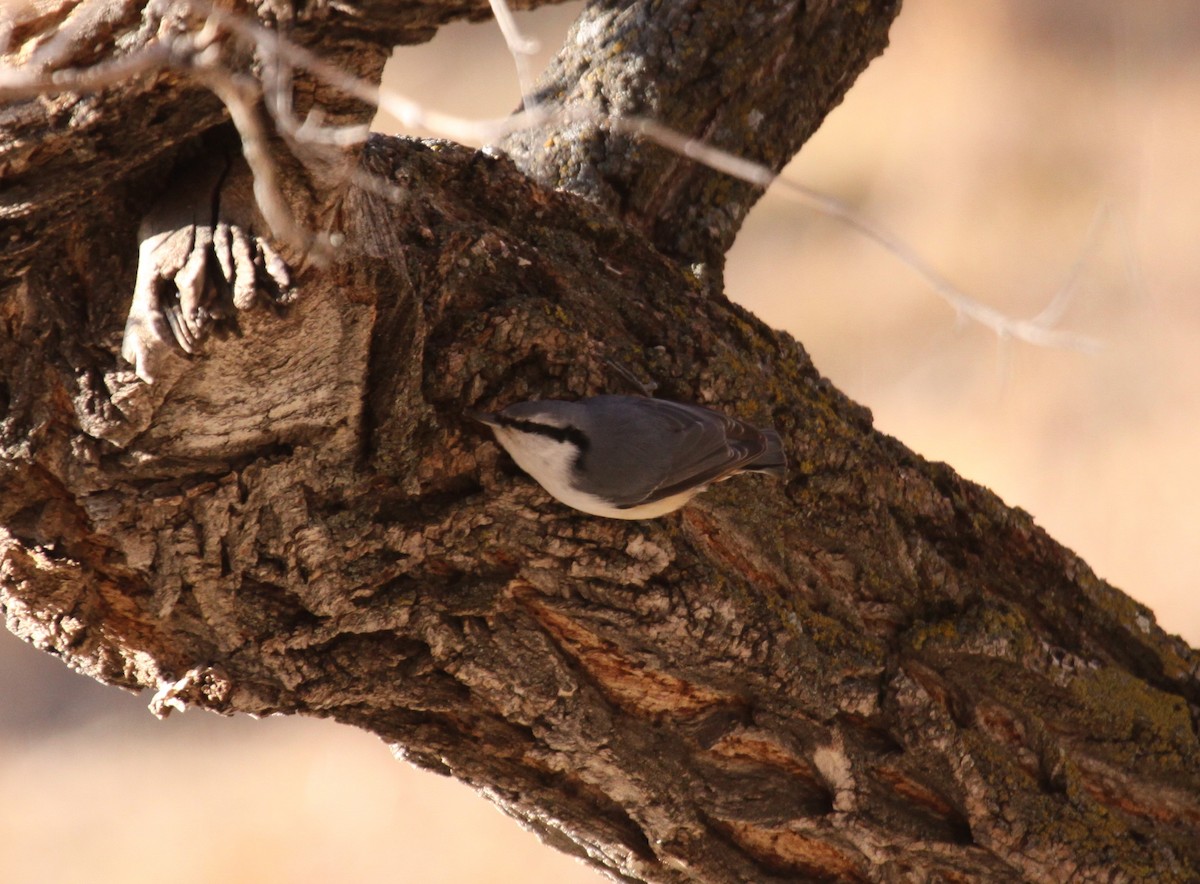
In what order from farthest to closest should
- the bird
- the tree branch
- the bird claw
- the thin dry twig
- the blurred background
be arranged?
the blurred background
the tree branch
the bird
the bird claw
the thin dry twig

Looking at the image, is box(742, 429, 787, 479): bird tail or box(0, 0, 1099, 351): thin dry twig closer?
Answer: box(0, 0, 1099, 351): thin dry twig

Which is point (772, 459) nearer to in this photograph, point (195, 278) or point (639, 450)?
point (639, 450)

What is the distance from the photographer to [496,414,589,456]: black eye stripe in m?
1.93

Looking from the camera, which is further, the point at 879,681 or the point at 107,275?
the point at 879,681

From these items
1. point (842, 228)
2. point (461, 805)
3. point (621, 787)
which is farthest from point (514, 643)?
point (842, 228)

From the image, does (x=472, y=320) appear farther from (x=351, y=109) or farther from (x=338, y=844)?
(x=338, y=844)

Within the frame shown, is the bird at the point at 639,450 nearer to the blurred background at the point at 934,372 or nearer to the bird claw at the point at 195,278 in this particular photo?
the bird claw at the point at 195,278

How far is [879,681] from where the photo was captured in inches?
88.7

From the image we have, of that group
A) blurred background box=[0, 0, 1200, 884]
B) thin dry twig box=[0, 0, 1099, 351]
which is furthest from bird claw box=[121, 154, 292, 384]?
blurred background box=[0, 0, 1200, 884]

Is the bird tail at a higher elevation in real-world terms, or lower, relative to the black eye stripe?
higher

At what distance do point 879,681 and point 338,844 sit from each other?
4254 millimetres

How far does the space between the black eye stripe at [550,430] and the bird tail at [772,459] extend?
0.34 meters

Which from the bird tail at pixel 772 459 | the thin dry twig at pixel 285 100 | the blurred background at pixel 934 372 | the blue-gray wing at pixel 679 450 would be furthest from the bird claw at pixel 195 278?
the blurred background at pixel 934 372

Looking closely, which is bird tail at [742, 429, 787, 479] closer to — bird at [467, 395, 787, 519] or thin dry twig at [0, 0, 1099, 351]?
bird at [467, 395, 787, 519]
